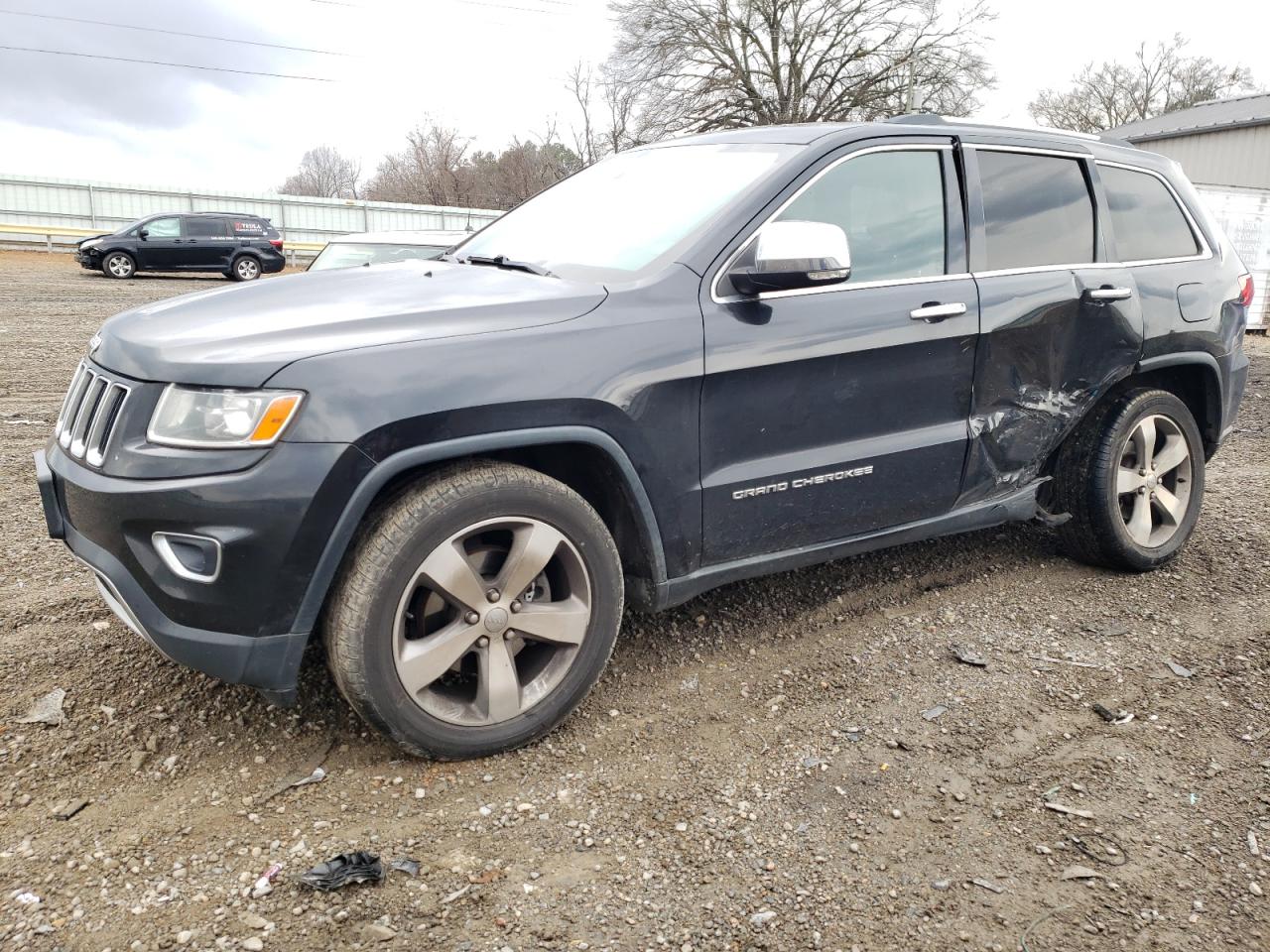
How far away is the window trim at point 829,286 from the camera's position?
3018mm

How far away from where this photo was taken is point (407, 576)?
2.56m

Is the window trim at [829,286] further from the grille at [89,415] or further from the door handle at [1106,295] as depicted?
the grille at [89,415]

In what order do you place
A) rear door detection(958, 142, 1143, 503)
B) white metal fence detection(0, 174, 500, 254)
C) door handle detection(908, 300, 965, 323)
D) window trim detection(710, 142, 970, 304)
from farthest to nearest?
1. white metal fence detection(0, 174, 500, 254)
2. rear door detection(958, 142, 1143, 503)
3. door handle detection(908, 300, 965, 323)
4. window trim detection(710, 142, 970, 304)

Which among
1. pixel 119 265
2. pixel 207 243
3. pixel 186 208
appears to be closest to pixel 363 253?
pixel 119 265

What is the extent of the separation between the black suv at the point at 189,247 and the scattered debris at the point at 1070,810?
23.0 metres

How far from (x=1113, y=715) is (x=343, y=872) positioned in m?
2.37

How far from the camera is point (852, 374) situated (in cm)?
323

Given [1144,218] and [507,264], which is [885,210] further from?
[1144,218]

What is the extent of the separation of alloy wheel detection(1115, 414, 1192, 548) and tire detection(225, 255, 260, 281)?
74.2 feet

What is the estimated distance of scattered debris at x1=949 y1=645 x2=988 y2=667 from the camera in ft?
11.5

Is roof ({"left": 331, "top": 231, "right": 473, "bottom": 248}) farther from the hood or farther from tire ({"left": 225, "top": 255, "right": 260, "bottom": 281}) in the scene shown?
tire ({"left": 225, "top": 255, "right": 260, "bottom": 281})

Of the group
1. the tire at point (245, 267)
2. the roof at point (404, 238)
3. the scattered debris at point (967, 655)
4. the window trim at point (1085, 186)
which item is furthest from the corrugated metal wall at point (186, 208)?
the scattered debris at point (967, 655)

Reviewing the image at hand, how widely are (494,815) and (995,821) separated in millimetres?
1315

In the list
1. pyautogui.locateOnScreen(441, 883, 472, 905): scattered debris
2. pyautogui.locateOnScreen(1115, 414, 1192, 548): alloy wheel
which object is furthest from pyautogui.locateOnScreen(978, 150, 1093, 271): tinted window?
pyautogui.locateOnScreen(441, 883, 472, 905): scattered debris
